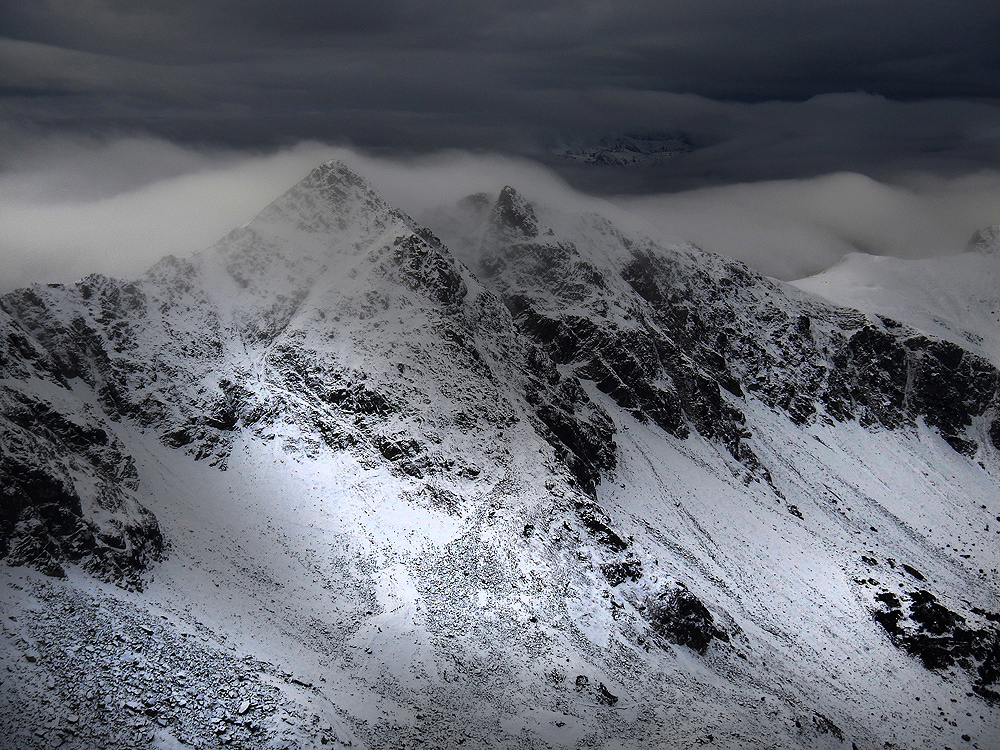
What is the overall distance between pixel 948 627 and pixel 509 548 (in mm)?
73444

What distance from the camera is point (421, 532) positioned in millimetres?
92250

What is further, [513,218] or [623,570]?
[513,218]

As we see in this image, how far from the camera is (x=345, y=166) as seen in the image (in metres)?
140

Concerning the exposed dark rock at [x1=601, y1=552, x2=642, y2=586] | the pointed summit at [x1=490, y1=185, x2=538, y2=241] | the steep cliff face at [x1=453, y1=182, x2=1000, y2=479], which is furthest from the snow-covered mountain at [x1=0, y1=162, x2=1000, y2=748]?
the pointed summit at [x1=490, y1=185, x2=538, y2=241]

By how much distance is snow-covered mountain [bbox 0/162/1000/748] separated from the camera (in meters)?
68.4

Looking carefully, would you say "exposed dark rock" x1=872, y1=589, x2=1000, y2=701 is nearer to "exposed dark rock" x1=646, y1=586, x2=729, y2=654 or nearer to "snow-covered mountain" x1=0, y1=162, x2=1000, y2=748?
"snow-covered mountain" x1=0, y1=162, x2=1000, y2=748

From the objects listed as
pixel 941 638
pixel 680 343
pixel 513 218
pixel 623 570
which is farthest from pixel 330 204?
pixel 941 638

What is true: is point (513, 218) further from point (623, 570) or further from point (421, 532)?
point (623, 570)

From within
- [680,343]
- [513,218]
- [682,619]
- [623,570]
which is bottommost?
[682,619]

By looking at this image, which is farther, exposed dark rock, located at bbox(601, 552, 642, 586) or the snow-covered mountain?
exposed dark rock, located at bbox(601, 552, 642, 586)

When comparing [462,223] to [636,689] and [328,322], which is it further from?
[636,689]

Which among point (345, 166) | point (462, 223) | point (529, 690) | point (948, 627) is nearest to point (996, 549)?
point (948, 627)

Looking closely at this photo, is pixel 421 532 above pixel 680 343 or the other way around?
the other way around

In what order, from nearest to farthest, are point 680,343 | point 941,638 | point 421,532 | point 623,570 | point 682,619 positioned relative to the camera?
point 421,532, point 682,619, point 623,570, point 941,638, point 680,343
